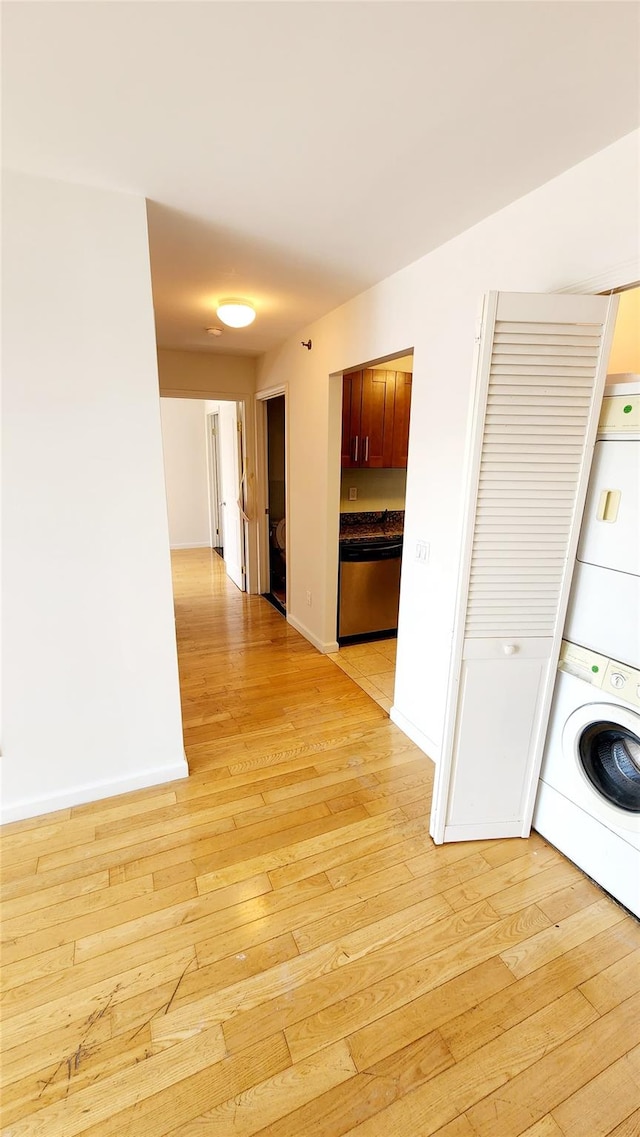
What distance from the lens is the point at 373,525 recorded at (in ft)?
14.7

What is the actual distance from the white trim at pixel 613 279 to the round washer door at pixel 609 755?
4.59 feet

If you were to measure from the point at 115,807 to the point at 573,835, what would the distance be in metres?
1.96

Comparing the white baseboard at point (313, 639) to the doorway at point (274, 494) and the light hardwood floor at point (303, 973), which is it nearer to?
the doorway at point (274, 494)

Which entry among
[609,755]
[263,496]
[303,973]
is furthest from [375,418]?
[303,973]

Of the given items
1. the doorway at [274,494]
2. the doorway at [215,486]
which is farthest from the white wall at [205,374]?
the doorway at [215,486]

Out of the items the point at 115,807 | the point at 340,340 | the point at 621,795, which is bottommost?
the point at 115,807

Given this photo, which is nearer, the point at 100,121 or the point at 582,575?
the point at 100,121

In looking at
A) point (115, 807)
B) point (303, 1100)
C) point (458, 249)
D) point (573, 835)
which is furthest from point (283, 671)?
point (458, 249)

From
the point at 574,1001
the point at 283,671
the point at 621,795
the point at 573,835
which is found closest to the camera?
the point at 574,1001

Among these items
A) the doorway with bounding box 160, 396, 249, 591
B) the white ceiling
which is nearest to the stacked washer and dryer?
the white ceiling

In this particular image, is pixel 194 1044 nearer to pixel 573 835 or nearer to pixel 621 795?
pixel 573 835

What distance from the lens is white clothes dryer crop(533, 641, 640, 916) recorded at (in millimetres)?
1580

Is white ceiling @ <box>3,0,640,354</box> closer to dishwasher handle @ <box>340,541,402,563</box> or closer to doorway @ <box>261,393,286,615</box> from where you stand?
dishwasher handle @ <box>340,541,402,563</box>

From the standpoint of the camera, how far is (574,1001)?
1.37 metres
